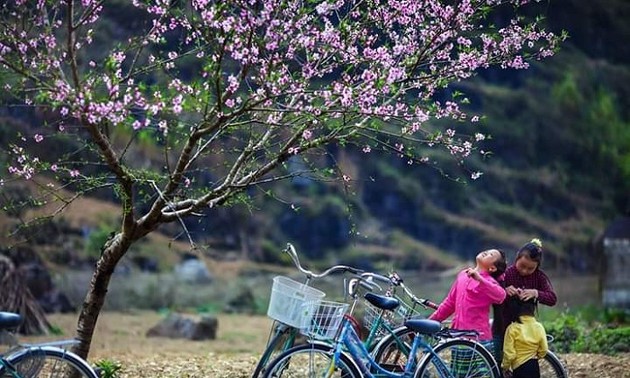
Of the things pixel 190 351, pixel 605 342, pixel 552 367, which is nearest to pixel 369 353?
pixel 552 367

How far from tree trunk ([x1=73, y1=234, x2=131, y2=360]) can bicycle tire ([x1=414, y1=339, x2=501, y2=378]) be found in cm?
192

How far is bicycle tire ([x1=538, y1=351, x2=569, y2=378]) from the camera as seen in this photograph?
5.39 m

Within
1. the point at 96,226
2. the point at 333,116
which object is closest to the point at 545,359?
the point at 333,116

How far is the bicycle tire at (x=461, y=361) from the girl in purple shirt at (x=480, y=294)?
176 millimetres

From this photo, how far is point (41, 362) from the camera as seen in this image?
4.28 metres

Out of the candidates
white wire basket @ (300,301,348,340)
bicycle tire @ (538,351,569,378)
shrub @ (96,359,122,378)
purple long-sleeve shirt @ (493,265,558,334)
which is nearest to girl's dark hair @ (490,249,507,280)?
purple long-sleeve shirt @ (493,265,558,334)

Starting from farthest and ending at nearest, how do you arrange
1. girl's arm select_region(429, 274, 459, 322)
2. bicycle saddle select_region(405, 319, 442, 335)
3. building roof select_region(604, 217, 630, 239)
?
1. building roof select_region(604, 217, 630, 239)
2. girl's arm select_region(429, 274, 459, 322)
3. bicycle saddle select_region(405, 319, 442, 335)

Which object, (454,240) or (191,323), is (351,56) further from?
(454,240)

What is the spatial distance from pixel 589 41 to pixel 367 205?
10615mm

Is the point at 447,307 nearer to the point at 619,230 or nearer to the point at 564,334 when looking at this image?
the point at 564,334

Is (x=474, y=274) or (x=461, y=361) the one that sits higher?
(x=474, y=274)

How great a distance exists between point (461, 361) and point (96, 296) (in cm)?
220

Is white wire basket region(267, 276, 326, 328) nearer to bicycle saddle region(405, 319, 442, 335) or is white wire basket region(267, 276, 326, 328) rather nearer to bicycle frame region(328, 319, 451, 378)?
bicycle frame region(328, 319, 451, 378)

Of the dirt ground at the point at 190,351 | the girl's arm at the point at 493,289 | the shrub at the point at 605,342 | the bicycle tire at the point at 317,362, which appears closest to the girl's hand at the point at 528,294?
the girl's arm at the point at 493,289
